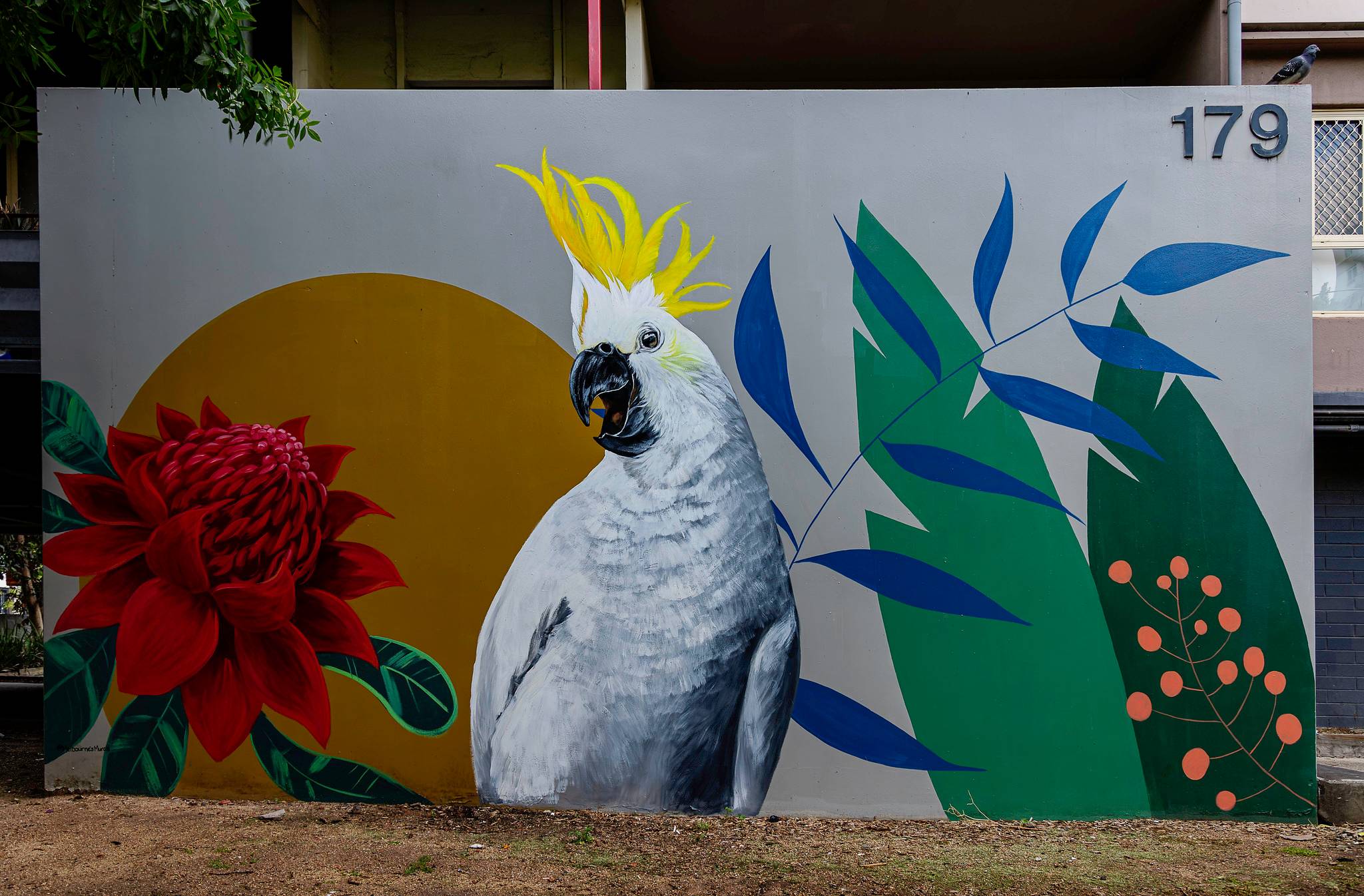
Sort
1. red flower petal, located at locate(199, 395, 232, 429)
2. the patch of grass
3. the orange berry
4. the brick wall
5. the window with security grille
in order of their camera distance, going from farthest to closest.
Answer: the window with security grille
the brick wall
red flower petal, located at locate(199, 395, 232, 429)
the orange berry
the patch of grass

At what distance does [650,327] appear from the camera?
472 centimetres

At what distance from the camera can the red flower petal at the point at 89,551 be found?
4.70 metres

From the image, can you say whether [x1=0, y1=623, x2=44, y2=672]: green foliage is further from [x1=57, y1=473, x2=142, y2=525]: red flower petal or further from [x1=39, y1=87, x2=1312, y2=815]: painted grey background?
[x1=39, y1=87, x2=1312, y2=815]: painted grey background

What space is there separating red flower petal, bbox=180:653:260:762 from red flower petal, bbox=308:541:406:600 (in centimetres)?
63

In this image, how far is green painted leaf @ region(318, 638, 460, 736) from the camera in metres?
4.63

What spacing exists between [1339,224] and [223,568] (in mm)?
7433

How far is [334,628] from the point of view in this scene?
4.68 metres

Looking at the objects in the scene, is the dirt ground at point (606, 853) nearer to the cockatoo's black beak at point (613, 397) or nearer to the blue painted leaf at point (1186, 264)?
the cockatoo's black beak at point (613, 397)

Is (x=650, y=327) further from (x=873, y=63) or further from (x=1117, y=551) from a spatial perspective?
(x=873, y=63)

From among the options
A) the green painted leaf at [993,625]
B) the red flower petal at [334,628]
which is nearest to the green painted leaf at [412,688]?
the red flower petal at [334,628]

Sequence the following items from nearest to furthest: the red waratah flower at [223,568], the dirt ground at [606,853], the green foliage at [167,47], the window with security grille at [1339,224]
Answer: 1. the green foliage at [167,47]
2. the dirt ground at [606,853]
3. the red waratah flower at [223,568]
4. the window with security grille at [1339,224]

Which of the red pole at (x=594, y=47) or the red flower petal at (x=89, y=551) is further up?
the red pole at (x=594, y=47)

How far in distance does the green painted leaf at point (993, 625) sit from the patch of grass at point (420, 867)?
2390 millimetres

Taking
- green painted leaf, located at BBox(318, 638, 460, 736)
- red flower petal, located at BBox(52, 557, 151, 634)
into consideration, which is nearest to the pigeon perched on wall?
green painted leaf, located at BBox(318, 638, 460, 736)
